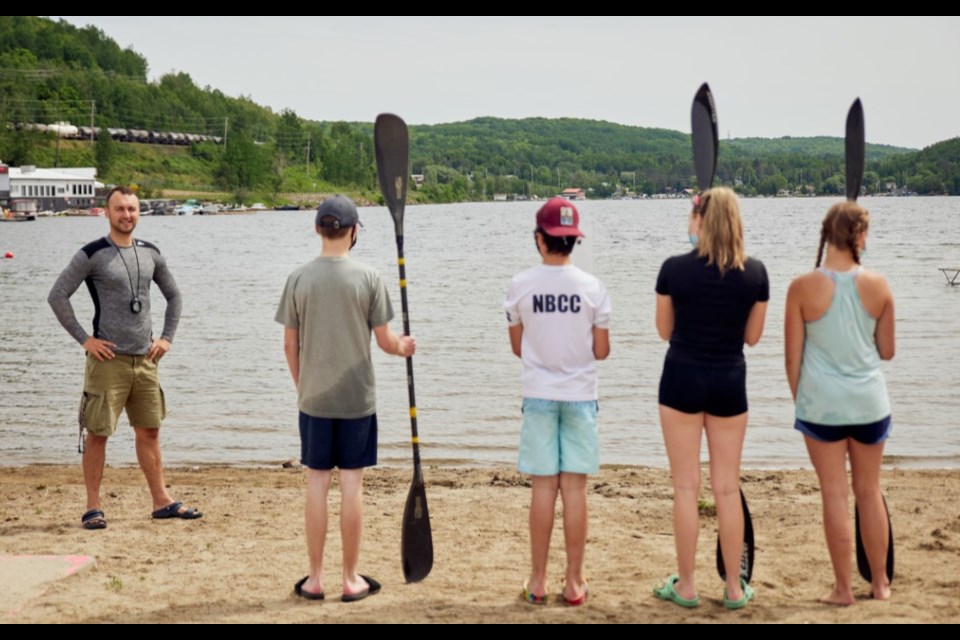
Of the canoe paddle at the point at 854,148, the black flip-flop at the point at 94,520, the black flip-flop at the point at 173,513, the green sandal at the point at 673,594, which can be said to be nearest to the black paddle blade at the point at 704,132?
the canoe paddle at the point at 854,148

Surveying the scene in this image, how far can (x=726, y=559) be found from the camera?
5.98 metres

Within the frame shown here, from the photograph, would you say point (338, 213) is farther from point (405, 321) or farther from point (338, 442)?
point (338, 442)

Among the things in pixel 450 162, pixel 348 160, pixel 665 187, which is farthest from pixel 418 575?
pixel 348 160

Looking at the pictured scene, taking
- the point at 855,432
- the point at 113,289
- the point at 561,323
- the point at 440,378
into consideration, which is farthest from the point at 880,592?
the point at 440,378

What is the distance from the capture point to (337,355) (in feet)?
20.2

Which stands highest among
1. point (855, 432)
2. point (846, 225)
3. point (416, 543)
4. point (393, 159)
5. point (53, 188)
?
point (53, 188)

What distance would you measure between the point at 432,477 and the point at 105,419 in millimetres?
3578

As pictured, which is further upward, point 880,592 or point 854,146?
point 854,146

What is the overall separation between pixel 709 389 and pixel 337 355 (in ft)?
6.22

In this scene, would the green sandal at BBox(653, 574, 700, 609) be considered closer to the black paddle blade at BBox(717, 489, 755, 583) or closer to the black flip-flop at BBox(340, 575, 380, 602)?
the black paddle blade at BBox(717, 489, 755, 583)

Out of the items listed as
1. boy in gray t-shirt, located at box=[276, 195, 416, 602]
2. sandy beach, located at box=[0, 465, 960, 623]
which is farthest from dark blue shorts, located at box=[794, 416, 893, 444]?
boy in gray t-shirt, located at box=[276, 195, 416, 602]

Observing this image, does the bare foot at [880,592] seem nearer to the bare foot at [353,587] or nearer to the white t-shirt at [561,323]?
the white t-shirt at [561,323]

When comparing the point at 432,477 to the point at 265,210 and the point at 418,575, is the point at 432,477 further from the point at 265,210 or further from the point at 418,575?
the point at 265,210

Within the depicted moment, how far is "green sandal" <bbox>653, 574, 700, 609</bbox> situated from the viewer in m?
6.05
